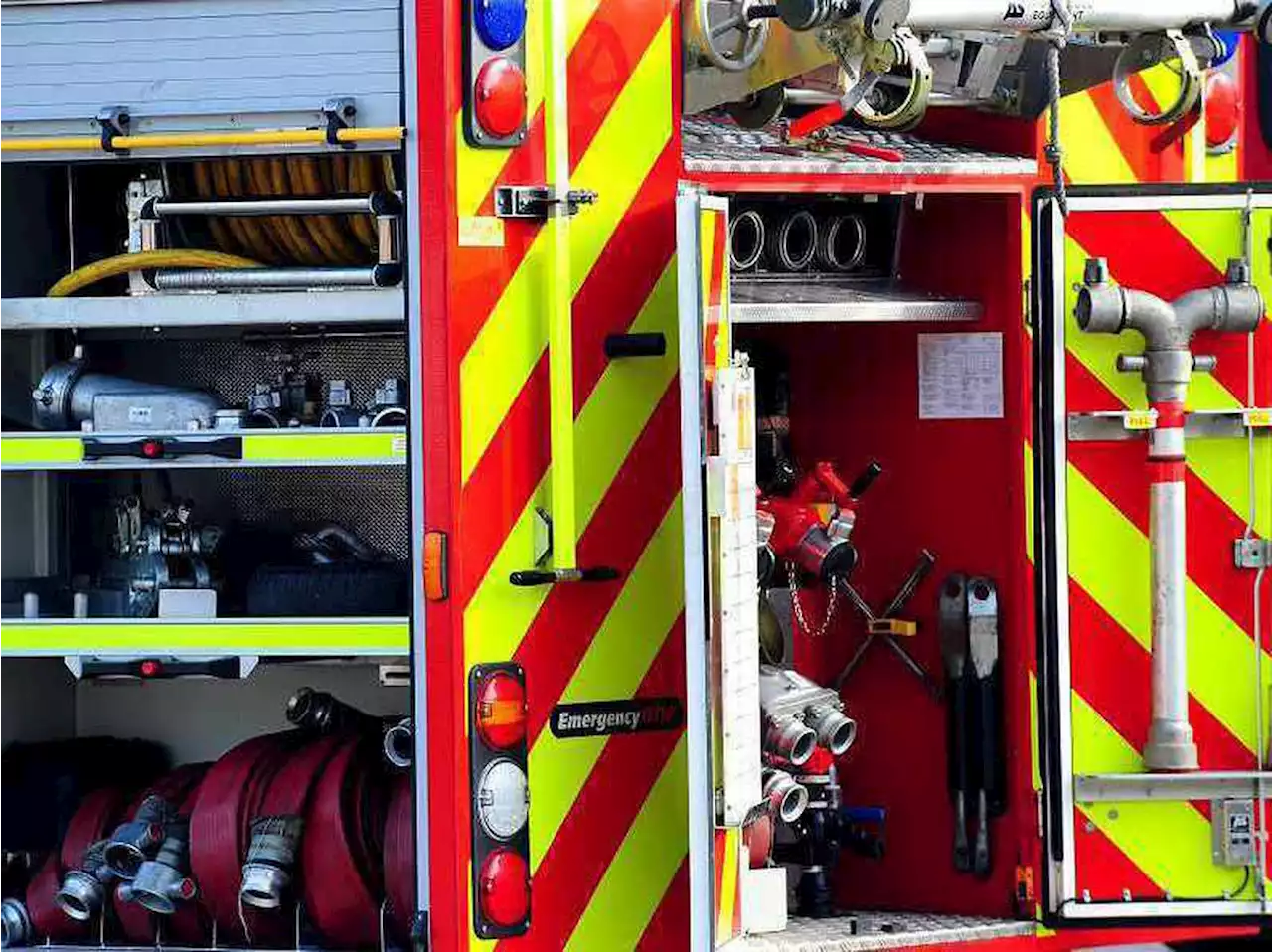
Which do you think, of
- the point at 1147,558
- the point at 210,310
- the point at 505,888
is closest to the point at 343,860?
the point at 505,888

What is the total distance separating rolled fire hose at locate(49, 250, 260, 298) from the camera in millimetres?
4902

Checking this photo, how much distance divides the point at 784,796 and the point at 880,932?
51cm

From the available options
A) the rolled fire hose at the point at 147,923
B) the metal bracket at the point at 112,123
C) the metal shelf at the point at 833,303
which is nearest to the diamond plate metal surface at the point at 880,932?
the rolled fire hose at the point at 147,923

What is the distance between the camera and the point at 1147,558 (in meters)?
5.04

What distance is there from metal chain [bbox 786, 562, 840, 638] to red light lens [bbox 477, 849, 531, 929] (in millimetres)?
1041

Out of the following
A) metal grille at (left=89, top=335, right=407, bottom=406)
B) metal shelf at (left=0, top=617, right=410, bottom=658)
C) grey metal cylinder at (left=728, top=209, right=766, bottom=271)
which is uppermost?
grey metal cylinder at (left=728, top=209, right=766, bottom=271)

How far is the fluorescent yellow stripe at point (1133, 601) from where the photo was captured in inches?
199

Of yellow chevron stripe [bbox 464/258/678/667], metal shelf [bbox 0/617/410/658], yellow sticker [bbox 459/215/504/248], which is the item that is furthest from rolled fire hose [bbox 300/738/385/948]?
yellow sticker [bbox 459/215/504/248]

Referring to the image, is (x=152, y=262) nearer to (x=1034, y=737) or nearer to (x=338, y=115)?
(x=338, y=115)

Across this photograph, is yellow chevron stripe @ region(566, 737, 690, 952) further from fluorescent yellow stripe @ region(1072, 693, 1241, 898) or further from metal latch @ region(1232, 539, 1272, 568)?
metal latch @ region(1232, 539, 1272, 568)

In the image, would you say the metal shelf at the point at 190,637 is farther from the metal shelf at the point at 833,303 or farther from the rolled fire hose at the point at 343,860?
the metal shelf at the point at 833,303

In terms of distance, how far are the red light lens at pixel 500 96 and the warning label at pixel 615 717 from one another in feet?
3.46

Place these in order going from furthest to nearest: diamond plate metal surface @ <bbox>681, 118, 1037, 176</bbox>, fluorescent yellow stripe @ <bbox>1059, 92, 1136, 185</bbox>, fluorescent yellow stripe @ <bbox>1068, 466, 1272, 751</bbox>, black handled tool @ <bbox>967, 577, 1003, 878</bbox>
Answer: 1. fluorescent yellow stripe @ <bbox>1059, 92, 1136, 185</bbox>
2. black handled tool @ <bbox>967, 577, 1003, 878</bbox>
3. fluorescent yellow stripe @ <bbox>1068, 466, 1272, 751</bbox>
4. diamond plate metal surface @ <bbox>681, 118, 1037, 176</bbox>

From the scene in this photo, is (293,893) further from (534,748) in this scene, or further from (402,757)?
(534,748)
